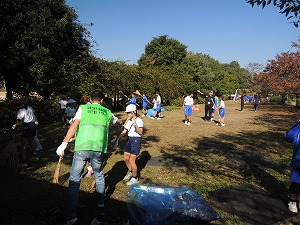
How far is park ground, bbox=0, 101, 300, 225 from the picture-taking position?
4.29m

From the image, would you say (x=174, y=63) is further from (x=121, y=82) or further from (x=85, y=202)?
(x=85, y=202)

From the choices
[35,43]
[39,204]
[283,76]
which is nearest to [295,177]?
[39,204]

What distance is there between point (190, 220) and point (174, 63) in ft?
103

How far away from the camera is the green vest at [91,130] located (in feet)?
13.2

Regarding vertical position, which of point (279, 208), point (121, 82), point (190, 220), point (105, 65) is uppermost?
point (105, 65)

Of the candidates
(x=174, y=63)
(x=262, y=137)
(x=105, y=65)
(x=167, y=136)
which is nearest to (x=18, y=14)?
(x=105, y=65)

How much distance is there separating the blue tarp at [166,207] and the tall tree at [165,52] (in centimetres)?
3024

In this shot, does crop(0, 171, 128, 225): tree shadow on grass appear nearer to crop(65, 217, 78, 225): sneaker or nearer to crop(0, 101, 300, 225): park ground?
crop(0, 101, 300, 225): park ground

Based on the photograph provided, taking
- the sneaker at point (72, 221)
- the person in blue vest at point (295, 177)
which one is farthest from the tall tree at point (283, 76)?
the sneaker at point (72, 221)

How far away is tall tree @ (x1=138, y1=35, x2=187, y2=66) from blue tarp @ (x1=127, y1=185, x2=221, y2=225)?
30.2 metres

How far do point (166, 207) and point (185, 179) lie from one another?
97.0 inches

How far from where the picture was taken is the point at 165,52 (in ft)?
112

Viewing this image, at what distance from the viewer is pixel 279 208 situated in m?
4.60

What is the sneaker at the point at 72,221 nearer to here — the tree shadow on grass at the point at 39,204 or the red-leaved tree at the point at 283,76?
the tree shadow on grass at the point at 39,204
